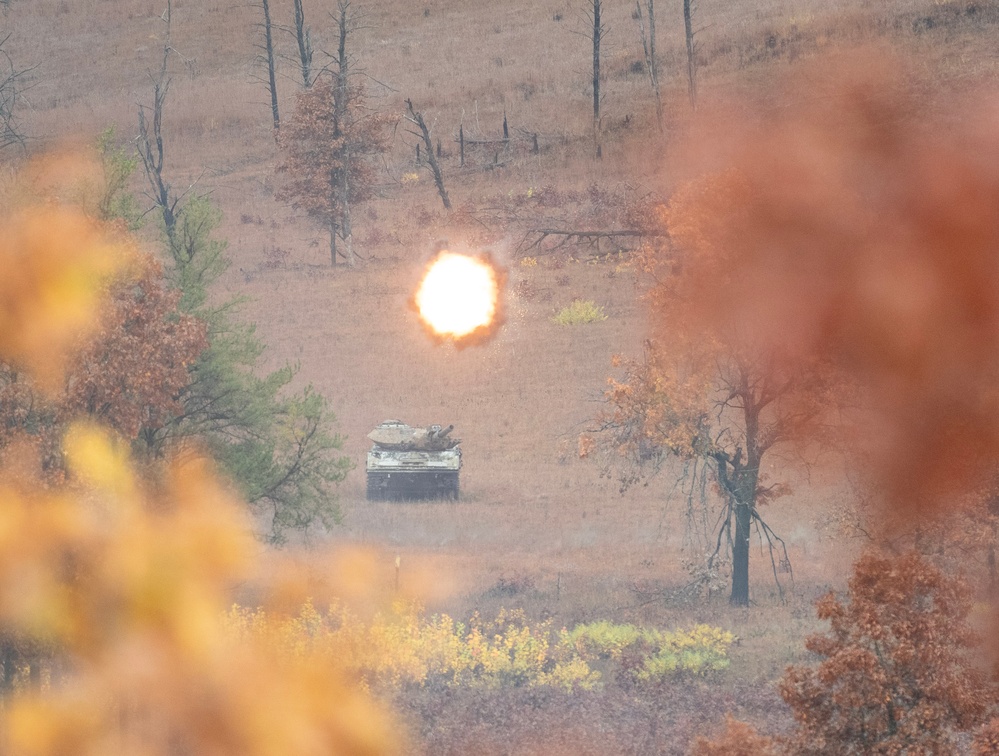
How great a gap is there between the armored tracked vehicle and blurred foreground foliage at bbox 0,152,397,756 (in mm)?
10328

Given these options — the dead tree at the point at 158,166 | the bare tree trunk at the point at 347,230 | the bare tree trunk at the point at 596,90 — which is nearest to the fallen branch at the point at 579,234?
the bare tree trunk at the point at 596,90

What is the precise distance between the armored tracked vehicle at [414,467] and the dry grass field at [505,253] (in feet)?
2.09

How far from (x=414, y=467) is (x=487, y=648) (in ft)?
38.6

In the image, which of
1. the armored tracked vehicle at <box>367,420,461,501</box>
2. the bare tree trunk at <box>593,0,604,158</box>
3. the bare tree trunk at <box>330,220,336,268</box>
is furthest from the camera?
the bare tree trunk at <box>593,0,604,158</box>

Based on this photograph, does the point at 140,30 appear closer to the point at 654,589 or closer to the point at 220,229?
the point at 220,229

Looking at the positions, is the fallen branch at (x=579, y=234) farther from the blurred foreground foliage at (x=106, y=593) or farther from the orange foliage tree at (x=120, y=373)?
the blurred foreground foliage at (x=106, y=593)

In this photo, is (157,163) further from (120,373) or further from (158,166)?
(120,373)

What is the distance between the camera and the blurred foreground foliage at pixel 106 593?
2903 cm

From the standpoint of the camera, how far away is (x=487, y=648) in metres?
35.7

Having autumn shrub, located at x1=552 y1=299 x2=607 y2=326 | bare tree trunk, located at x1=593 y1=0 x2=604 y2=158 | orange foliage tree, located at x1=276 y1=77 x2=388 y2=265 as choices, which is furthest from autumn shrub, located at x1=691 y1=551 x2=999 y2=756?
bare tree trunk, located at x1=593 y1=0 x2=604 y2=158

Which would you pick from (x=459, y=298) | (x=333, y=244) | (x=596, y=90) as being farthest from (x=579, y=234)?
(x=596, y=90)

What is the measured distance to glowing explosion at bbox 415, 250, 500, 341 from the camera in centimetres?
5722

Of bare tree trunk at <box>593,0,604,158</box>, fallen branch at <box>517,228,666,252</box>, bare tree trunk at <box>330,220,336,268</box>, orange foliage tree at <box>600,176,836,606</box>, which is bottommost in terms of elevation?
orange foliage tree at <box>600,176,836,606</box>

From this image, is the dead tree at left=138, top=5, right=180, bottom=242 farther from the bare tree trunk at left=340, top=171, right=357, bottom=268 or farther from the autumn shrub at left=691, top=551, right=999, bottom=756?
the autumn shrub at left=691, top=551, right=999, bottom=756
